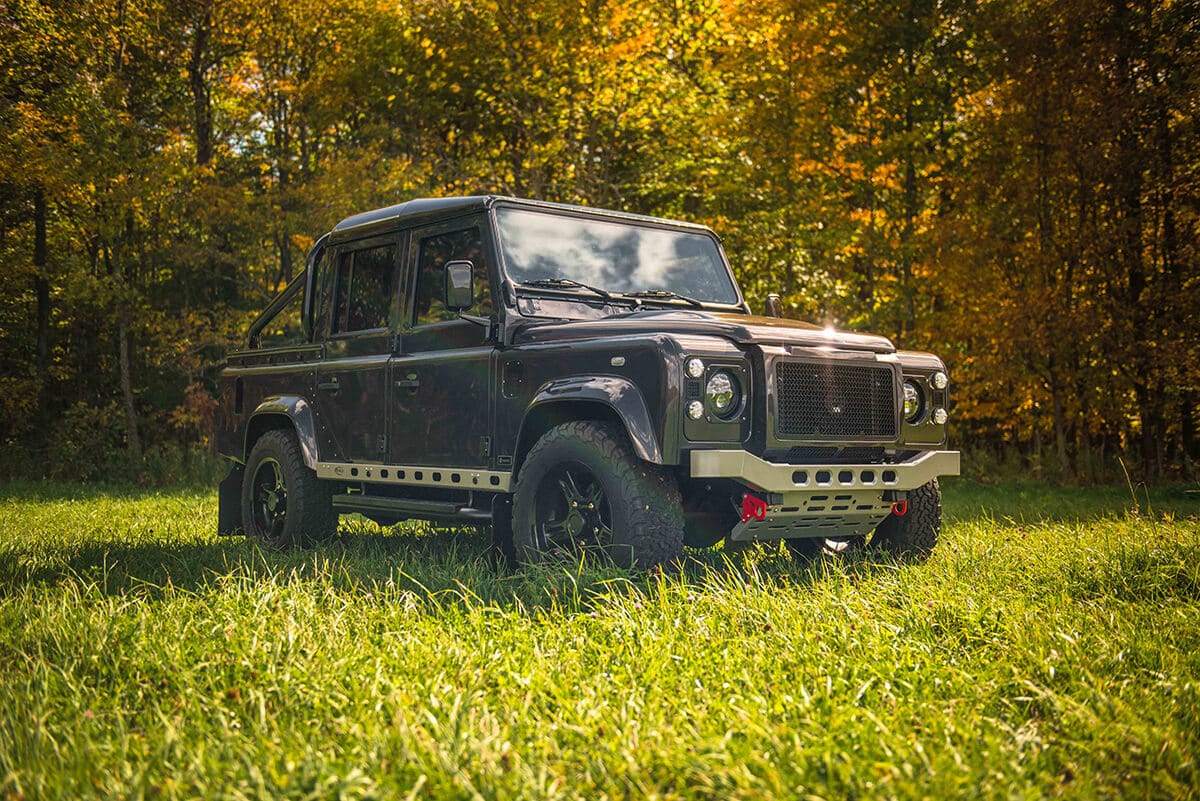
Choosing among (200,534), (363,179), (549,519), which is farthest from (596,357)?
(363,179)

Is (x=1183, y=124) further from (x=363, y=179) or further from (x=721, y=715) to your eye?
(x=721, y=715)


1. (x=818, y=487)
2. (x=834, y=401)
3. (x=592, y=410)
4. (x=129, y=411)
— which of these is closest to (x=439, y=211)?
(x=592, y=410)

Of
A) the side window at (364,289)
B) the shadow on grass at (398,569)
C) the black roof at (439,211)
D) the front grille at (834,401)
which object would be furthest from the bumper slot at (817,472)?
the side window at (364,289)

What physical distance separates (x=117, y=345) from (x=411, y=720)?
62.0 ft

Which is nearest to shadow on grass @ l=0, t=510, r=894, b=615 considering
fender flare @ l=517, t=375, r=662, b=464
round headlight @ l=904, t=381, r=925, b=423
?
fender flare @ l=517, t=375, r=662, b=464

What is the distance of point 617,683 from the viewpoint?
12.4 feet

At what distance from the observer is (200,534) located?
8.88m

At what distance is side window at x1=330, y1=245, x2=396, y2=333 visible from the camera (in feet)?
24.3

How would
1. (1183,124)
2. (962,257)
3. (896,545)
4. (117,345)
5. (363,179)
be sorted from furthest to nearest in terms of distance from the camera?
(117,345)
(363,179)
(962,257)
(1183,124)
(896,545)

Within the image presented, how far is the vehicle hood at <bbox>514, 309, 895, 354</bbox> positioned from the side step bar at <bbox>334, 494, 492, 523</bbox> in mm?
1023

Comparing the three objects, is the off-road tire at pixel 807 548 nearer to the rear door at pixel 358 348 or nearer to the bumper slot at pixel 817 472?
the bumper slot at pixel 817 472

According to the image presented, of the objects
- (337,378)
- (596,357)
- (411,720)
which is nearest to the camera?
(411,720)

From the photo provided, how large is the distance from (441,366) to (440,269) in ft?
2.24

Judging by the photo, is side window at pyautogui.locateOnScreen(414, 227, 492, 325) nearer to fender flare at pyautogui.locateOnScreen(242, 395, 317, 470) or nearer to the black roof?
the black roof
